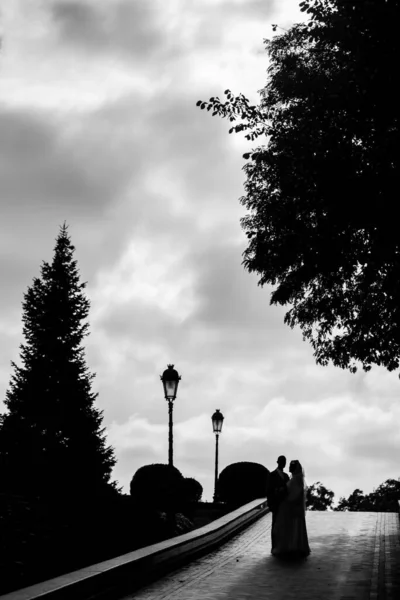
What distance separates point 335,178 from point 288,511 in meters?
6.75

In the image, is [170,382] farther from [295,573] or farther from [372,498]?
[372,498]

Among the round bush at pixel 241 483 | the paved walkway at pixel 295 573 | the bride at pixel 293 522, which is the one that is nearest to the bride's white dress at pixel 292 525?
the bride at pixel 293 522

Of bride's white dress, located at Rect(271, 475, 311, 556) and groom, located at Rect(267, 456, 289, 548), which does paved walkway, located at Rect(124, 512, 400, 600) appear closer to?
bride's white dress, located at Rect(271, 475, 311, 556)

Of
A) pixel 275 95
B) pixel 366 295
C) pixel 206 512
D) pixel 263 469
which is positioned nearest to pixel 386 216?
pixel 366 295

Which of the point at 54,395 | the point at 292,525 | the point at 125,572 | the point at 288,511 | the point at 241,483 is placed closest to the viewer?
the point at 125,572

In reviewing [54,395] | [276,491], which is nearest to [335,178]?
[276,491]

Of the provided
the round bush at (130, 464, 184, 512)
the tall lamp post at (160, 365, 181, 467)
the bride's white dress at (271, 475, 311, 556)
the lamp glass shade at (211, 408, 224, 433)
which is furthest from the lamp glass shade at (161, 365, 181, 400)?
the lamp glass shade at (211, 408, 224, 433)

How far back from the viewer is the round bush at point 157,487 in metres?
23.8

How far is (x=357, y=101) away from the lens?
17141 millimetres

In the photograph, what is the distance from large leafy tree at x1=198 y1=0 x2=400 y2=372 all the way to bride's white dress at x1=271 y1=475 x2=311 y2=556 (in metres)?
4.78

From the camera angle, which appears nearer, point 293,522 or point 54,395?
point 293,522

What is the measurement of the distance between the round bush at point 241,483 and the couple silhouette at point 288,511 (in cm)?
1662

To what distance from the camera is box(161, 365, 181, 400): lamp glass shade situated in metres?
22.9

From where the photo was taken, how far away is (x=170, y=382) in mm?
22891
